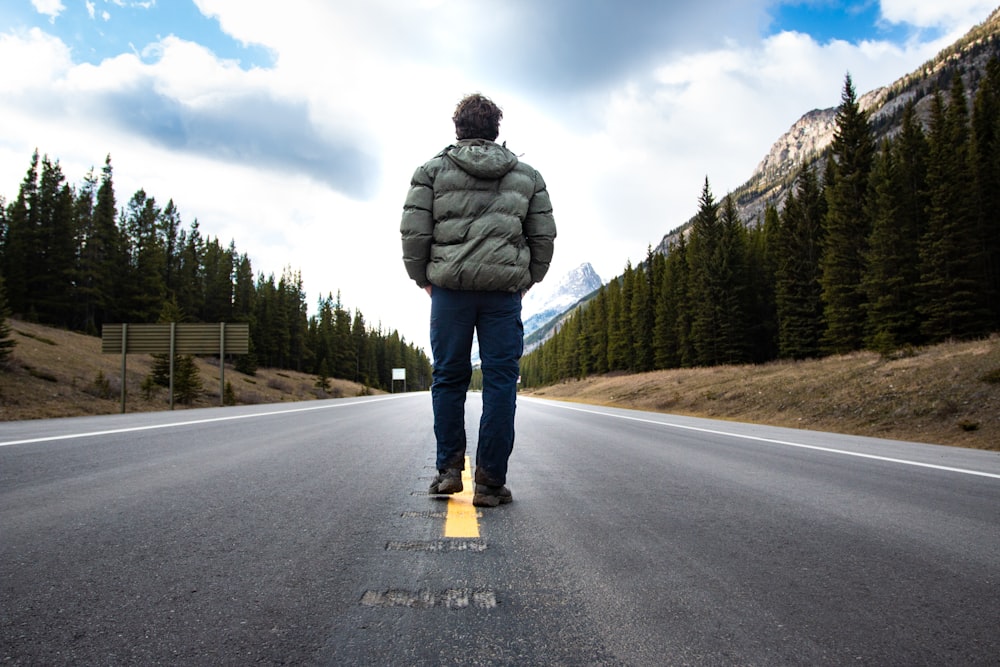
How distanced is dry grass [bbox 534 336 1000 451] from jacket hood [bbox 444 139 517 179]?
33.6 ft

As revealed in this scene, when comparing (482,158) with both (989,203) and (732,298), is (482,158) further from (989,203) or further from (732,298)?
(732,298)

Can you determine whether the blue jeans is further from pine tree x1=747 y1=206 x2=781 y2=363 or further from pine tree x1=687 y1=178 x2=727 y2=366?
pine tree x1=747 y1=206 x2=781 y2=363

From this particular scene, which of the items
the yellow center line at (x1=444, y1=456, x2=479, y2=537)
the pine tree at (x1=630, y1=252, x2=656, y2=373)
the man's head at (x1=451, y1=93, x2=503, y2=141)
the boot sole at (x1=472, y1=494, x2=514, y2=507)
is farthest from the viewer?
the pine tree at (x1=630, y1=252, x2=656, y2=373)

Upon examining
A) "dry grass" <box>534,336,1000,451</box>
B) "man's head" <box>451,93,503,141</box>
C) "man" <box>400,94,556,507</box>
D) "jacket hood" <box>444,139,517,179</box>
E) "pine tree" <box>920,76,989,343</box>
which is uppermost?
"pine tree" <box>920,76,989,343</box>

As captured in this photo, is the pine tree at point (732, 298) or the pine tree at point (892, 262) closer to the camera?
the pine tree at point (892, 262)

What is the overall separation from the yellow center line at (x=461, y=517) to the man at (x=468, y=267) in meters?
0.11

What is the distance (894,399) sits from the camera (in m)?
12.5

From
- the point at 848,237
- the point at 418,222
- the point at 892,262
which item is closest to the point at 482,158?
the point at 418,222

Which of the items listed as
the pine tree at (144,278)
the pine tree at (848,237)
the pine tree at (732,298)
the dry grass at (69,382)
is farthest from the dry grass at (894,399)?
the pine tree at (144,278)

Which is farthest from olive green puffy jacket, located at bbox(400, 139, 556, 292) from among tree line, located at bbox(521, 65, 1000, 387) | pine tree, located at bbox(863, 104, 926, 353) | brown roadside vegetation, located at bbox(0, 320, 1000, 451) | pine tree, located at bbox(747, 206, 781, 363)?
pine tree, located at bbox(747, 206, 781, 363)

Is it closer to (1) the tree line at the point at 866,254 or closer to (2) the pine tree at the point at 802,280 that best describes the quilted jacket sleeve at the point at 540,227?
(1) the tree line at the point at 866,254

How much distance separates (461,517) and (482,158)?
2.07 metres

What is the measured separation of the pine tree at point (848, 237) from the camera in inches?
1332

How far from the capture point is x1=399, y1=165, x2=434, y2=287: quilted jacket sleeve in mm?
3203
